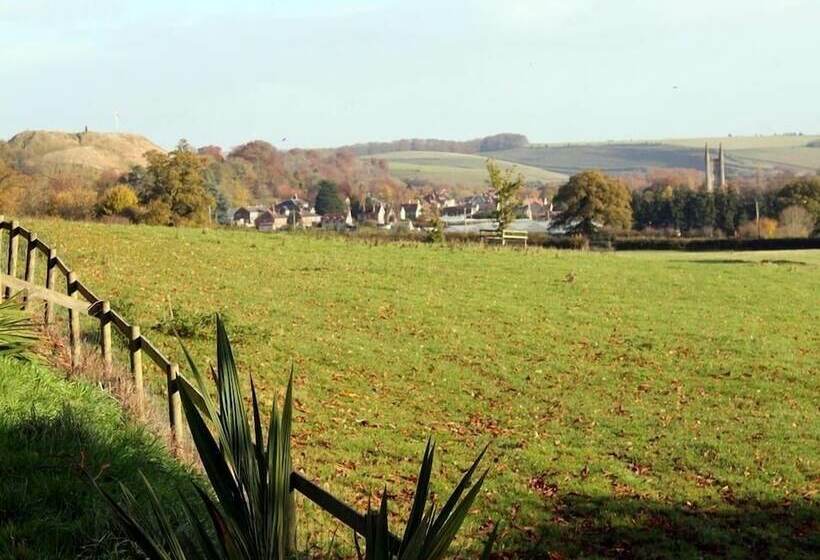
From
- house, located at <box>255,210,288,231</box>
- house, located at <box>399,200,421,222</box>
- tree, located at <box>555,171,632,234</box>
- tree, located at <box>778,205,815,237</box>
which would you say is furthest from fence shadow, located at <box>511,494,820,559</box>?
house, located at <box>399,200,421,222</box>

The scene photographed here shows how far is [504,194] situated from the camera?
2709 inches

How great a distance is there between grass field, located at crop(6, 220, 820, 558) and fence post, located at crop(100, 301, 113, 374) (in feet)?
8.29

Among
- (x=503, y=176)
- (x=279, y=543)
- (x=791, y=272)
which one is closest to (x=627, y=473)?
(x=279, y=543)

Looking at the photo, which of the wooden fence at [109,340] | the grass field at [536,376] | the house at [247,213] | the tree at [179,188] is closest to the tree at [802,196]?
the house at [247,213]

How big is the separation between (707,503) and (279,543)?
27.6 ft

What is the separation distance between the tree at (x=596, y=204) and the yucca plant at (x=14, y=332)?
76.5m

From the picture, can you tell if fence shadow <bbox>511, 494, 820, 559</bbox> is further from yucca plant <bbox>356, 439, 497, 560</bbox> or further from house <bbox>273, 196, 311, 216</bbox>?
house <bbox>273, 196, 311, 216</bbox>

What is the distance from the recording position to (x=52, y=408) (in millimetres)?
7426

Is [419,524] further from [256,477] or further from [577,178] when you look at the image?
[577,178]

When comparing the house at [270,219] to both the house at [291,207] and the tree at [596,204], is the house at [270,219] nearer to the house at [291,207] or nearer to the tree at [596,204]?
the house at [291,207]

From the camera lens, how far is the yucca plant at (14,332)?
8.68 m

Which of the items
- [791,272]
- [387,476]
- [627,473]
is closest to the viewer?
[387,476]

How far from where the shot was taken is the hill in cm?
14150

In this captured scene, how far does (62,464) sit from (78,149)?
170 metres
